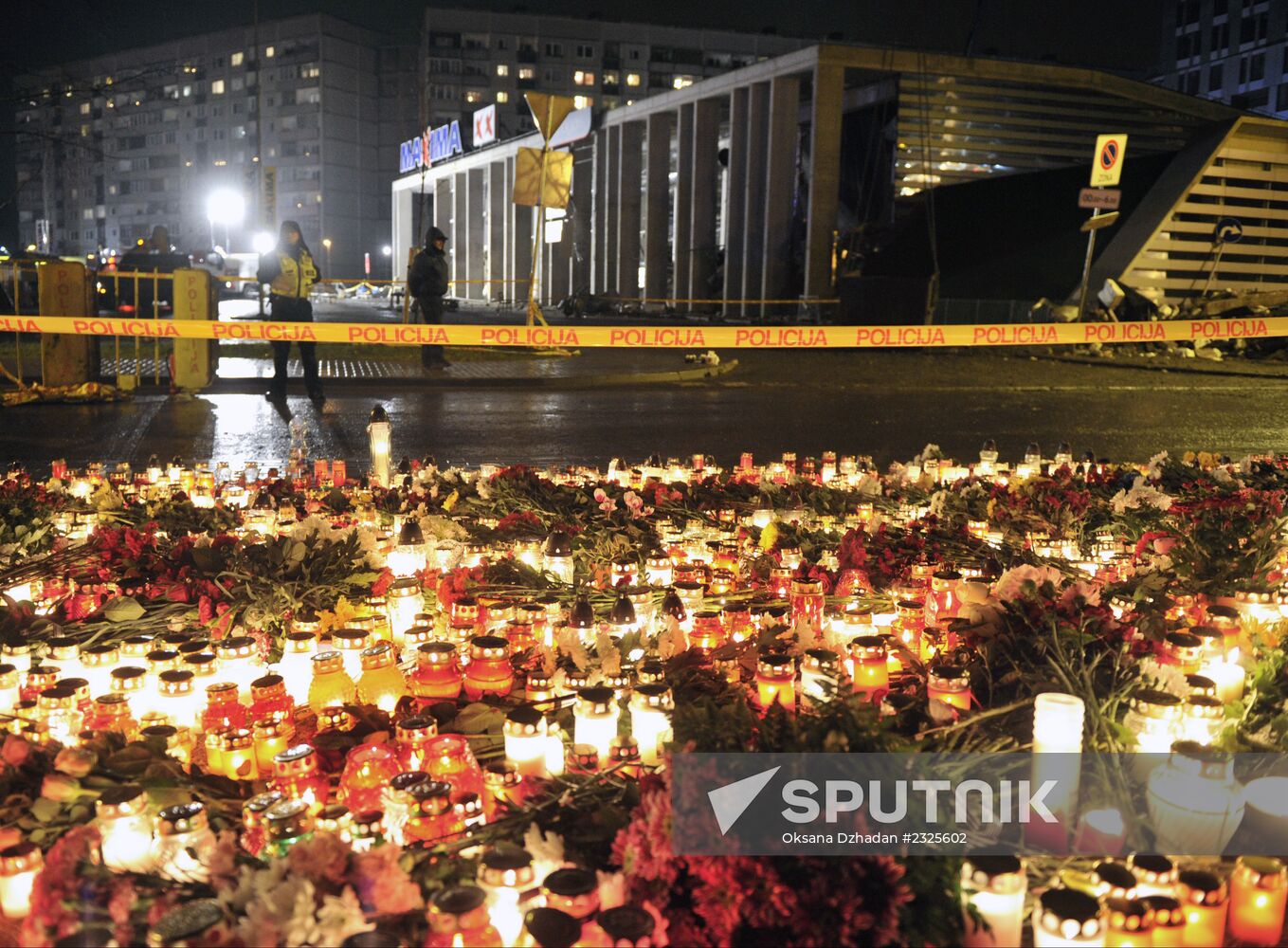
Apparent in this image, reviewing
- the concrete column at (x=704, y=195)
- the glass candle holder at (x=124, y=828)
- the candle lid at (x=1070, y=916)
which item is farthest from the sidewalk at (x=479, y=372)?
the concrete column at (x=704, y=195)

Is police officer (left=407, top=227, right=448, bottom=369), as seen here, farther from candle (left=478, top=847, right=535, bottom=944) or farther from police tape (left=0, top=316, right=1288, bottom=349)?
candle (left=478, top=847, right=535, bottom=944)

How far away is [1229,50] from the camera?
268 feet

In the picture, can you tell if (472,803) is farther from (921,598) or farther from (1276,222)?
(1276,222)

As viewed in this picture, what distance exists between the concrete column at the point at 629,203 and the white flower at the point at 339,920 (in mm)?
41069

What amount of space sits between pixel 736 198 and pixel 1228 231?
14.3 meters

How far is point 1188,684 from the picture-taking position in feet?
9.04

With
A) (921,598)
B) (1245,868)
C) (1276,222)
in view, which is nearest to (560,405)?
(921,598)

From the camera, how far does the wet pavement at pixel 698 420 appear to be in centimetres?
998

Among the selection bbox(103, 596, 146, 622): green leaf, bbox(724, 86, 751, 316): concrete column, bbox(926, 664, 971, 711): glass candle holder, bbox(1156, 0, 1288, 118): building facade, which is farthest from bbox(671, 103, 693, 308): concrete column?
bbox(1156, 0, 1288, 118): building facade

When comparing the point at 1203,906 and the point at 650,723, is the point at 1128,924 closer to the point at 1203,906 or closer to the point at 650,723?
the point at 1203,906

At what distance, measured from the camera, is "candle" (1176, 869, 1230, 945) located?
197 cm

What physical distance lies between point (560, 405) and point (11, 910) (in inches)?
458

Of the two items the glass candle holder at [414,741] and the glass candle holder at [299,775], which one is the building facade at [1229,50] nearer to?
the glass candle holder at [414,741]

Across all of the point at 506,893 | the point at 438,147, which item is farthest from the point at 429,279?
the point at 438,147
